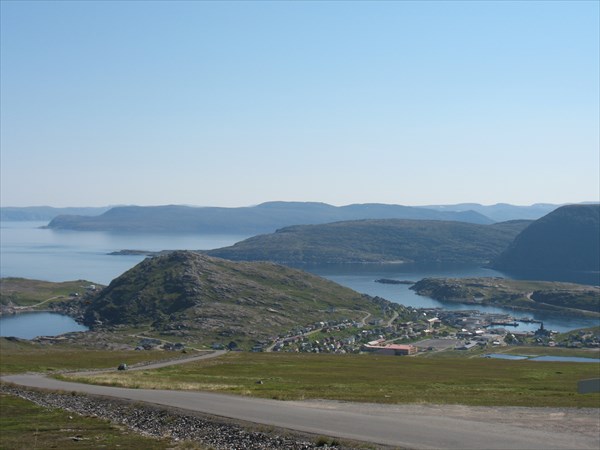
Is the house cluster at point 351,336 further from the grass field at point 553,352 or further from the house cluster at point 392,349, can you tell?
the grass field at point 553,352

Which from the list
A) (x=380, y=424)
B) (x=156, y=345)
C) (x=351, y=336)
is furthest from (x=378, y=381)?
(x=351, y=336)

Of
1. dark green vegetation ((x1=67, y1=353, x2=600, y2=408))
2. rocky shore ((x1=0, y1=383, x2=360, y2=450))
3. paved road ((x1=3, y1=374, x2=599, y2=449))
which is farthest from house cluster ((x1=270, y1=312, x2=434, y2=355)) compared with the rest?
rocky shore ((x1=0, y1=383, x2=360, y2=450))

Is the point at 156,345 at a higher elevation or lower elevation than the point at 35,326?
higher

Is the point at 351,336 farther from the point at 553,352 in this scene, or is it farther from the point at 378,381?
the point at 378,381

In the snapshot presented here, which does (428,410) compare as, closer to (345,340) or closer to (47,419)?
(47,419)

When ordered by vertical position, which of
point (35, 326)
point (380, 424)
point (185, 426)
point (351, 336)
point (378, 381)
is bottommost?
point (35, 326)

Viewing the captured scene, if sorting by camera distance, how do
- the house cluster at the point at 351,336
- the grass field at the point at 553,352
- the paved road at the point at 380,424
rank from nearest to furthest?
the paved road at the point at 380,424, the grass field at the point at 553,352, the house cluster at the point at 351,336

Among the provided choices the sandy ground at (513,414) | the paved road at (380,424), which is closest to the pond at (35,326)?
the paved road at (380,424)

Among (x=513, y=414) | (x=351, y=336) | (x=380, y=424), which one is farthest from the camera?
(x=351, y=336)
